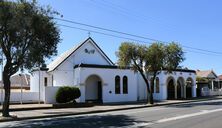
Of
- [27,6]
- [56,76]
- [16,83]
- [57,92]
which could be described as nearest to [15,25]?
[27,6]

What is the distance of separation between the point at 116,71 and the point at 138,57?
4937mm

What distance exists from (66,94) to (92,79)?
7.55 metres

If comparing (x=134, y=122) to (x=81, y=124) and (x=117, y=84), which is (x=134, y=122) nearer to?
(x=81, y=124)

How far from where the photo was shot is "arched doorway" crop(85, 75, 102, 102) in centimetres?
4115

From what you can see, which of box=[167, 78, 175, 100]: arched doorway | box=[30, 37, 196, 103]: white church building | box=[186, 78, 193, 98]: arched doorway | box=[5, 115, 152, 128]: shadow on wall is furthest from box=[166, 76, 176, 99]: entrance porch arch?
box=[5, 115, 152, 128]: shadow on wall

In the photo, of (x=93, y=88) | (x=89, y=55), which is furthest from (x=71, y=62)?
(x=93, y=88)

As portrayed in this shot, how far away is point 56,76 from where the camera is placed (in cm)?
4172

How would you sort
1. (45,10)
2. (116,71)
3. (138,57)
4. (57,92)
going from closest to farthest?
(45,10), (57,92), (138,57), (116,71)

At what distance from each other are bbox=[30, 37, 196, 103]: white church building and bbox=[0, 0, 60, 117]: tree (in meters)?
13.7

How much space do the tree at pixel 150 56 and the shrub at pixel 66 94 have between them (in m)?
5.72

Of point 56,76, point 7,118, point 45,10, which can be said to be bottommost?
point 7,118

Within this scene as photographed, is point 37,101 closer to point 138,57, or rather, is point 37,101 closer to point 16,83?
point 138,57

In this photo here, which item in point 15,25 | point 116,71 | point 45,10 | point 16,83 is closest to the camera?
point 15,25

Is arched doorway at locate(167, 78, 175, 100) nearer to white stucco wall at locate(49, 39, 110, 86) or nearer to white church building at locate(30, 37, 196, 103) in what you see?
white church building at locate(30, 37, 196, 103)
